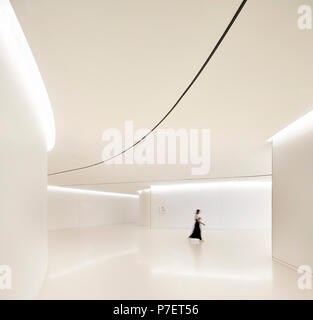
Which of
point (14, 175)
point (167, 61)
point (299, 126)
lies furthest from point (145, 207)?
point (14, 175)

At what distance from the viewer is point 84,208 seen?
2397 cm

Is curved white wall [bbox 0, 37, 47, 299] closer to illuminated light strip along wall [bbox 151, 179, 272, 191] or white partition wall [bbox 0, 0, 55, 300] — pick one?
white partition wall [bbox 0, 0, 55, 300]

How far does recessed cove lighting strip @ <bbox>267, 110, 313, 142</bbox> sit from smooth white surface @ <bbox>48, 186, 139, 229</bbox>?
18561 millimetres

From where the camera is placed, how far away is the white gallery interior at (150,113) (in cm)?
291

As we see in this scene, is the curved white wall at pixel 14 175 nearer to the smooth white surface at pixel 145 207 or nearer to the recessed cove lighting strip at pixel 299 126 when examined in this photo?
the recessed cove lighting strip at pixel 299 126

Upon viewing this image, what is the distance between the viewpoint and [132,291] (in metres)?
5.25

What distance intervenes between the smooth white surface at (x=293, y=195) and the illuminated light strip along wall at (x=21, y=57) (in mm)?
6114

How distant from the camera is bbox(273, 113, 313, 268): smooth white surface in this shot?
639 cm

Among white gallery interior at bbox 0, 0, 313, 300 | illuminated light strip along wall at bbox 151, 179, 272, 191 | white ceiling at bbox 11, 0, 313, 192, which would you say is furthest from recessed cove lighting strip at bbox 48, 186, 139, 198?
white ceiling at bbox 11, 0, 313, 192

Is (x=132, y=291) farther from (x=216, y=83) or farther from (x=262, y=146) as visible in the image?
(x=262, y=146)

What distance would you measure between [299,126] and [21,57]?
→ 6.50 m
